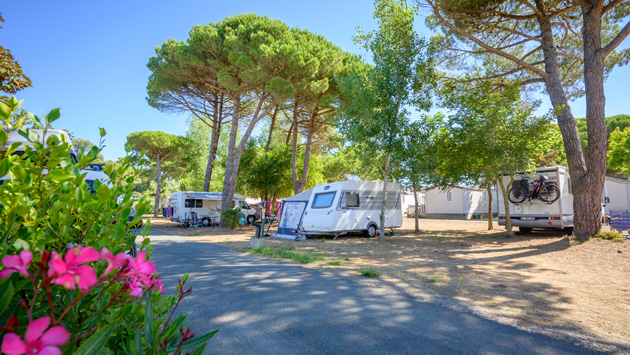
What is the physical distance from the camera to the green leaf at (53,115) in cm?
99

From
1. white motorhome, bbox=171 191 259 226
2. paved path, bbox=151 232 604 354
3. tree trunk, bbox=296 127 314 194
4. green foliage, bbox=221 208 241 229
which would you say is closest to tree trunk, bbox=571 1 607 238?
paved path, bbox=151 232 604 354

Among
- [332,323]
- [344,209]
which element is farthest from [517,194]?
[332,323]

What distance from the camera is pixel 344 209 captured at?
12.4 m

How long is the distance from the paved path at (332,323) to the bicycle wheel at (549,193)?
985cm

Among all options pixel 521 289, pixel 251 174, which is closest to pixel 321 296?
pixel 521 289

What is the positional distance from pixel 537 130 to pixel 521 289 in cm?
717

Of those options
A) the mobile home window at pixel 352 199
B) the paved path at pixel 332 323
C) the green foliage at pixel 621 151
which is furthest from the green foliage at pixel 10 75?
the green foliage at pixel 621 151

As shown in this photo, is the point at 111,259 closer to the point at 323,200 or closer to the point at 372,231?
the point at 323,200

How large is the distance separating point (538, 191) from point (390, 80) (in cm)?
649

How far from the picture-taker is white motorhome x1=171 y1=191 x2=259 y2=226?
1944cm

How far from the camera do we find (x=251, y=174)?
75.8 feet

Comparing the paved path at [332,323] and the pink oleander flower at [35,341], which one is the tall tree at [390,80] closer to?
the paved path at [332,323]

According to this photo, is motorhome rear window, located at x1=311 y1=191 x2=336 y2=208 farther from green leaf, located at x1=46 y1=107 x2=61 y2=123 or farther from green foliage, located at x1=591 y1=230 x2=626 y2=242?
green leaf, located at x1=46 y1=107 x2=61 y2=123

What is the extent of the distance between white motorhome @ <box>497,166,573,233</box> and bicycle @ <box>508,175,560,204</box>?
0.11m
